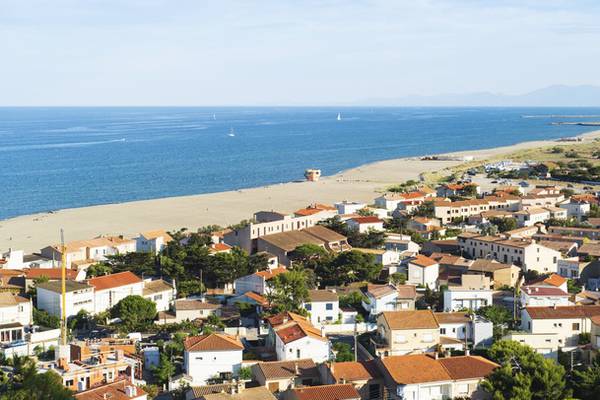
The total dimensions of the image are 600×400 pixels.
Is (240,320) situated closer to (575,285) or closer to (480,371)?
(480,371)

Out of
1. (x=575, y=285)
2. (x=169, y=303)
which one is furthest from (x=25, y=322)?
(x=575, y=285)

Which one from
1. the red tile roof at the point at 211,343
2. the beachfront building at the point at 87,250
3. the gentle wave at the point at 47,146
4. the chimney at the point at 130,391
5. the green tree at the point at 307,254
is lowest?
the gentle wave at the point at 47,146

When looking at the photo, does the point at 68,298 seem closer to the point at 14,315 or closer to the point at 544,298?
the point at 14,315

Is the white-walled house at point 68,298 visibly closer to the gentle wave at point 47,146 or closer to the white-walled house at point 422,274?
the white-walled house at point 422,274

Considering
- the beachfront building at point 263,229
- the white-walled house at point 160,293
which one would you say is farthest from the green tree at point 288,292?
the beachfront building at point 263,229

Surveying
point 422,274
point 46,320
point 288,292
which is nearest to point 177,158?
point 422,274

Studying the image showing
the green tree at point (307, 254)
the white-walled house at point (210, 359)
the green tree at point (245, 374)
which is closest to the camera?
the green tree at point (245, 374)

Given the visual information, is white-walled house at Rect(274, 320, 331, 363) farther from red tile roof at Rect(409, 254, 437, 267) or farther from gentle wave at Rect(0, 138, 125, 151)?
gentle wave at Rect(0, 138, 125, 151)

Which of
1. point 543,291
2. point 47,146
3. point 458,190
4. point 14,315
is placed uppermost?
point 543,291
